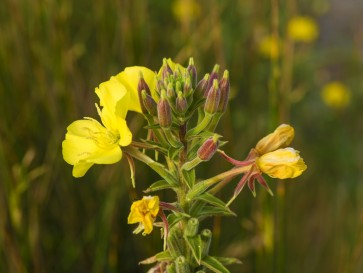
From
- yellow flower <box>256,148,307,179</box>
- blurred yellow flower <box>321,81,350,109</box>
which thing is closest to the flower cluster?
yellow flower <box>256,148,307,179</box>

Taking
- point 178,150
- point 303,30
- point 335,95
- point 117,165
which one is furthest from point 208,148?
point 303,30

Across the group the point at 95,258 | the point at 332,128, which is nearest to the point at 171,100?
the point at 95,258

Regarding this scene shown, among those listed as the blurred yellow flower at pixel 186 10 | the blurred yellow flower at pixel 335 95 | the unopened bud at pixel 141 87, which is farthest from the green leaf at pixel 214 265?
the blurred yellow flower at pixel 335 95

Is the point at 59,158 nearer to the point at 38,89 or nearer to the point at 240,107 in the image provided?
the point at 38,89

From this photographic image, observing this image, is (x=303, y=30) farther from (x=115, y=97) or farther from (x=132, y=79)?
(x=115, y=97)

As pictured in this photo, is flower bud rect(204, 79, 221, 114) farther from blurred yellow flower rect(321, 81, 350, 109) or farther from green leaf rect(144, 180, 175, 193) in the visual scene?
blurred yellow flower rect(321, 81, 350, 109)

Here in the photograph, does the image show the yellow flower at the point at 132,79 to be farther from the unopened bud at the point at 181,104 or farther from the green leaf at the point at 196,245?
the green leaf at the point at 196,245

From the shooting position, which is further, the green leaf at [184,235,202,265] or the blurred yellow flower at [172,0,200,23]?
the blurred yellow flower at [172,0,200,23]
